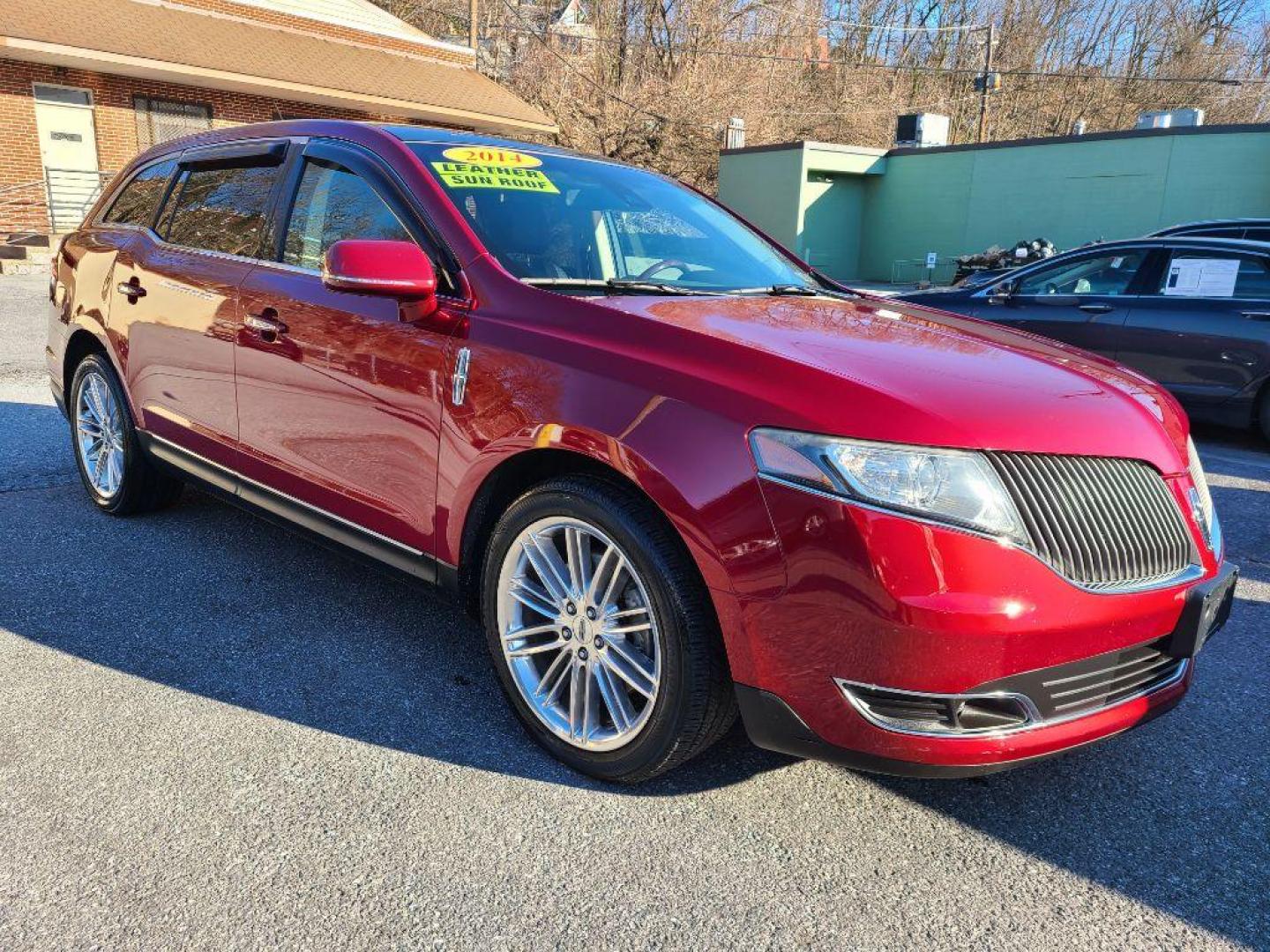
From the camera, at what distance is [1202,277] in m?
7.16

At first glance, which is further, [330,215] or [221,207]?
[221,207]

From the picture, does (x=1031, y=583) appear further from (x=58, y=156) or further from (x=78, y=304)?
(x=58, y=156)

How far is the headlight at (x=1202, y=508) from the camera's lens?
102 inches

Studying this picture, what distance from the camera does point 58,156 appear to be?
62.1 feet

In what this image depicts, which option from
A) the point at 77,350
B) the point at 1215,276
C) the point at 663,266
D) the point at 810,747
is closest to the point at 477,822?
the point at 810,747

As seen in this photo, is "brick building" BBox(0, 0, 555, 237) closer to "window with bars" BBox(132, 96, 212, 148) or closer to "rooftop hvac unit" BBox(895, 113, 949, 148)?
"window with bars" BBox(132, 96, 212, 148)

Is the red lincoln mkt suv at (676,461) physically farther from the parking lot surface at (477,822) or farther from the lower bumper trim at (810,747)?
Result: the parking lot surface at (477,822)

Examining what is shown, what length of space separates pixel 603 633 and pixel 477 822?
0.57 meters

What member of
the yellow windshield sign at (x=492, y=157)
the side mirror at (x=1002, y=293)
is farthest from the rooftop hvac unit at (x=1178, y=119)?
the yellow windshield sign at (x=492, y=157)

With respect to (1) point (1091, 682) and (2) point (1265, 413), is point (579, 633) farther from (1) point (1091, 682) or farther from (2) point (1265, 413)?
(2) point (1265, 413)

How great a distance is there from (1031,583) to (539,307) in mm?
1469

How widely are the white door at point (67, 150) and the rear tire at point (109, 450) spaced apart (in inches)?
644

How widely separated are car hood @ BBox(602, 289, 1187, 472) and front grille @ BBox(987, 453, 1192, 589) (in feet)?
0.15

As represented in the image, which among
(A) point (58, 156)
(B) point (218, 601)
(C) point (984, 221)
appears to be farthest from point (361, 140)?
(C) point (984, 221)
